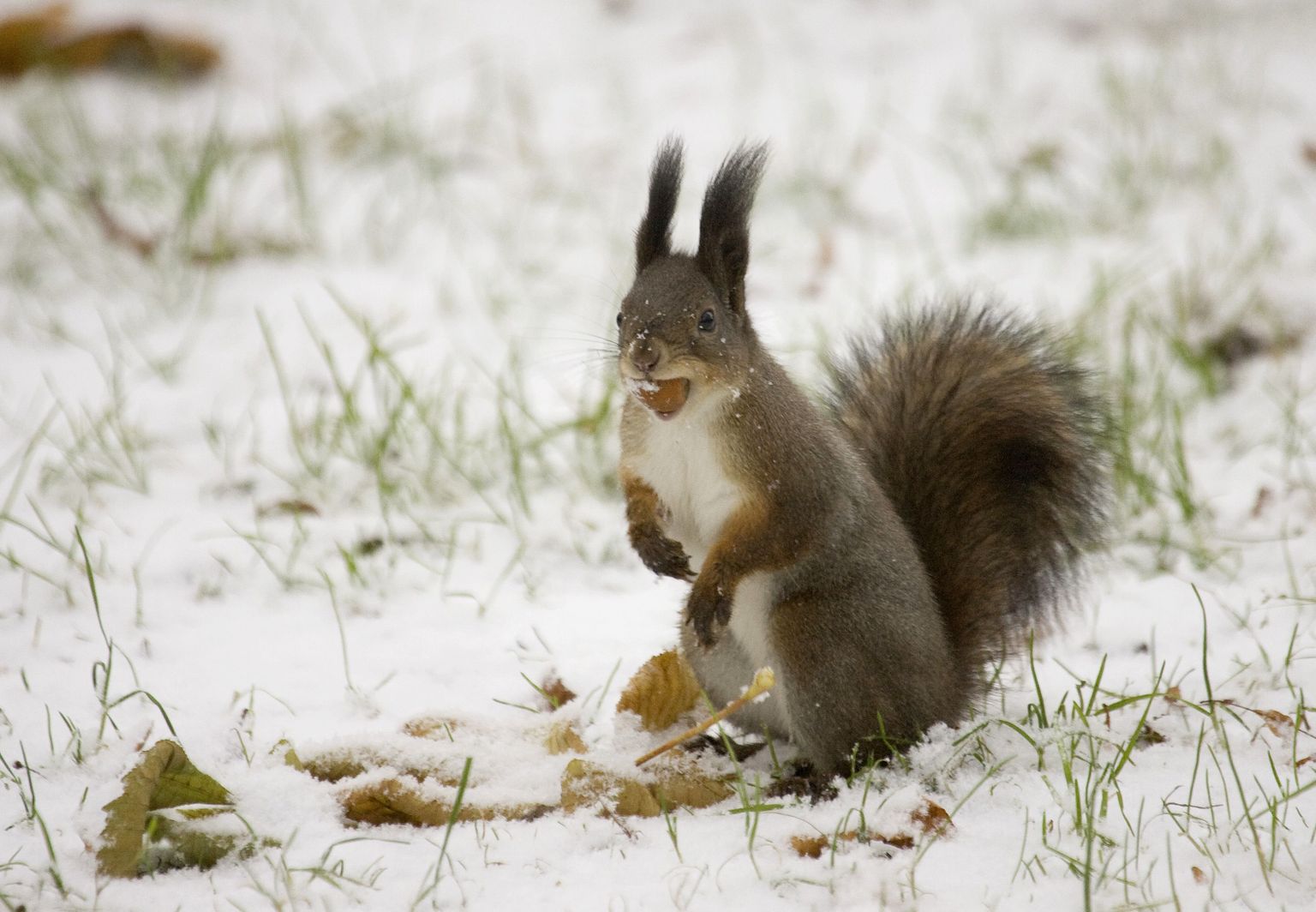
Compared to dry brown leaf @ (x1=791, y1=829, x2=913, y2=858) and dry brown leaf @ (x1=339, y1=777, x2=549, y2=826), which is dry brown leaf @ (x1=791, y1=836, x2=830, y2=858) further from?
dry brown leaf @ (x1=339, y1=777, x2=549, y2=826)

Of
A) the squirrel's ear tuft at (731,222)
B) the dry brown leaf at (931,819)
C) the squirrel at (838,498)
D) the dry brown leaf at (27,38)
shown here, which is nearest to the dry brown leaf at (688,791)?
the squirrel at (838,498)

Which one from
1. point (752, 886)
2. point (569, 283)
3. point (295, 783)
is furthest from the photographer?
point (569, 283)

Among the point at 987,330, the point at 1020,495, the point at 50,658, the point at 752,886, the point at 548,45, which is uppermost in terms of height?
the point at 548,45

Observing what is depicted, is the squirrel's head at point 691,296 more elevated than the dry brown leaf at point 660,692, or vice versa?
the squirrel's head at point 691,296

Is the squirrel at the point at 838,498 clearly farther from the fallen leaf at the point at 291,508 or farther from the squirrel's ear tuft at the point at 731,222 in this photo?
the fallen leaf at the point at 291,508

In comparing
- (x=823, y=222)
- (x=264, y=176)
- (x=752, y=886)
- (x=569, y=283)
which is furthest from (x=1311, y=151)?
(x=752, y=886)

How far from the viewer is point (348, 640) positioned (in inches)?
83.7

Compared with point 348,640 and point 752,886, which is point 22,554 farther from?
point 752,886

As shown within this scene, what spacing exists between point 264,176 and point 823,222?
1776mm

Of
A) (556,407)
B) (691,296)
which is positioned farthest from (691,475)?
(556,407)

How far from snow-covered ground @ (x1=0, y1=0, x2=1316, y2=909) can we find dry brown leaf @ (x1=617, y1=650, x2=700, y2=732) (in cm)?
5

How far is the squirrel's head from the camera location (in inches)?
67.0

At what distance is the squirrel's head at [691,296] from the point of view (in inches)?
67.0

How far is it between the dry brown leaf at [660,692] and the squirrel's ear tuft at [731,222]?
523mm
